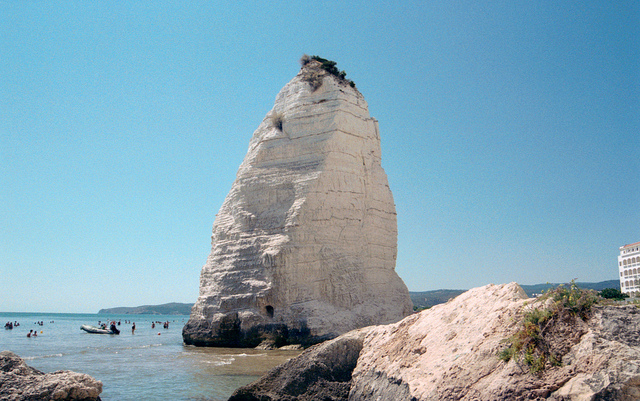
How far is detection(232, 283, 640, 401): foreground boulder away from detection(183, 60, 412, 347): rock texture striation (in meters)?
13.1

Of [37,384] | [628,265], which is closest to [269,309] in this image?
[37,384]

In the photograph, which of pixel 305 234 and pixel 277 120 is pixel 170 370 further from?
pixel 277 120

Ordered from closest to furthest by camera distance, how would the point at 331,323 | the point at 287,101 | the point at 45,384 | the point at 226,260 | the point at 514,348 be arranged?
the point at 514,348 → the point at 45,384 → the point at 331,323 → the point at 226,260 → the point at 287,101

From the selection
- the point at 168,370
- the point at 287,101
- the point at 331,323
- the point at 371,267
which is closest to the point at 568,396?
the point at 168,370

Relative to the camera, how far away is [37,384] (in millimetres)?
6359

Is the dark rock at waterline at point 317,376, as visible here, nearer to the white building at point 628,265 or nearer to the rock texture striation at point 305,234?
the rock texture striation at point 305,234

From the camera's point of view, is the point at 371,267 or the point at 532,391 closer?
the point at 532,391

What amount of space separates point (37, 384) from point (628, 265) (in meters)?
46.5

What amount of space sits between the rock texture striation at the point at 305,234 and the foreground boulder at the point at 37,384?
12.3m

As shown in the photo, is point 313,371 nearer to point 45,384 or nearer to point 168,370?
point 45,384

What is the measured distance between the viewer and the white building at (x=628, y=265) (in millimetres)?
37719

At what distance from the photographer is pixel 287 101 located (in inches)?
977

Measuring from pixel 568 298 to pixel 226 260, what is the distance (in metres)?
18.9

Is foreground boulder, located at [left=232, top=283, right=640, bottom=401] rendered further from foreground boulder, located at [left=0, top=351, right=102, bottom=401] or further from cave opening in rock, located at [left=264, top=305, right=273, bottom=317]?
cave opening in rock, located at [left=264, top=305, right=273, bottom=317]
